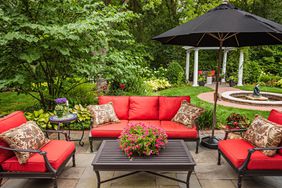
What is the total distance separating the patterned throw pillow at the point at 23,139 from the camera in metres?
3.31

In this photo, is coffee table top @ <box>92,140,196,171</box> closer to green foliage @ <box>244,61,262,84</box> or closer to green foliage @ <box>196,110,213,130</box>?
green foliage @ <box>196,110,213,130</box>

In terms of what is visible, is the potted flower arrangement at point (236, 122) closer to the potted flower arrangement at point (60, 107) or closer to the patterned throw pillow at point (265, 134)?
the patterned throw pillow at point (265, 134)

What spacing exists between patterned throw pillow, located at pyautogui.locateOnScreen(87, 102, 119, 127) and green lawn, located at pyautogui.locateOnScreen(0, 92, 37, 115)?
153 inches

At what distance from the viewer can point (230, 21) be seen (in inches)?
143

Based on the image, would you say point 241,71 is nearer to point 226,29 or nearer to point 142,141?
point 226,29

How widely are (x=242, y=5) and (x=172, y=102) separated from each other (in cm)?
1757

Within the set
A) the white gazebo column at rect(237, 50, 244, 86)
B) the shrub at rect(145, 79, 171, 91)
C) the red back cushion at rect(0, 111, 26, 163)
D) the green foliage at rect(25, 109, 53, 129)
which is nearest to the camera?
the red back cushion at rect(0, 111, 26, 163)

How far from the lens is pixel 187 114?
4941mm

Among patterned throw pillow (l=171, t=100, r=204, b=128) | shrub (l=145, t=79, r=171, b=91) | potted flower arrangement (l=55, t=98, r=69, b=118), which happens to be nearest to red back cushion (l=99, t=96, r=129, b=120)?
potted flower arrangement (l=55, t=98, r=69, b=118)

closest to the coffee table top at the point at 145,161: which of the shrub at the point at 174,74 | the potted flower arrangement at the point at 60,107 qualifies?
the potted flower arrangement at the point at 60,107

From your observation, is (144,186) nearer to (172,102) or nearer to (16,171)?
(16,171)

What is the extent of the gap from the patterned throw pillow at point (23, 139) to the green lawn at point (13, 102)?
178 inches

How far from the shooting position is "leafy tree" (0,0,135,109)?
195 inches

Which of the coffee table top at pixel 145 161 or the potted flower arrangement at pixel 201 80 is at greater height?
the potted flower arrangement at pixel 201 80
